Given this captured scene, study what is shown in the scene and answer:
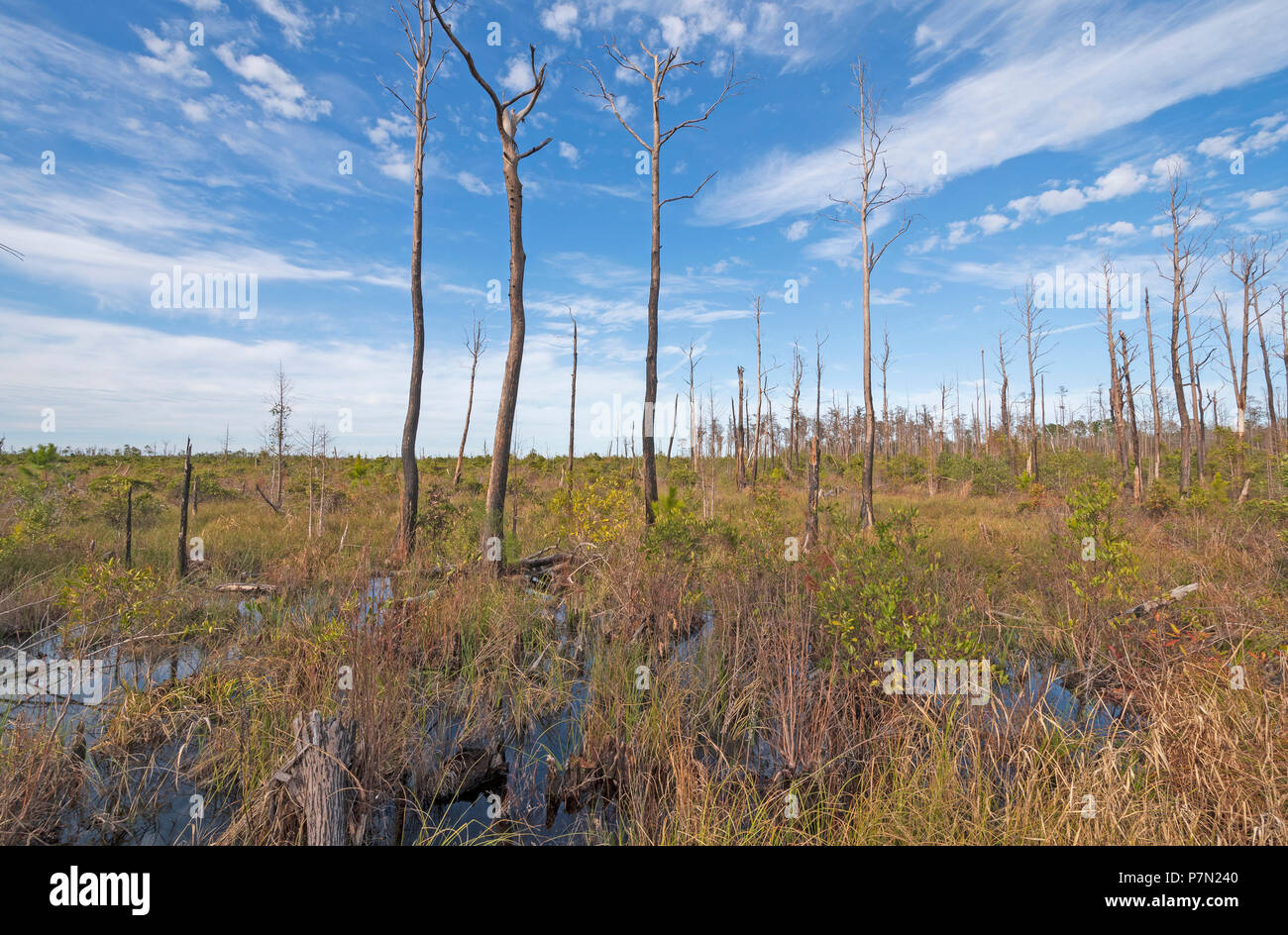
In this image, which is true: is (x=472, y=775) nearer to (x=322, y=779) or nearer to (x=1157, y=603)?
(x=322, y=779)

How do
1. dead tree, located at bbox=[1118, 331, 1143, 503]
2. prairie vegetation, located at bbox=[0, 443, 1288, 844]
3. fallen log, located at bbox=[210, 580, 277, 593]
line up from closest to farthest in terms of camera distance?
1. prairie vegetation, located at bbox=[0, 443, 1288, 844]
2. fallen log, located at bbox=[210, 580, 277, 593]
3. dead tree, located at bbox=[1118, 331, 1143, 503]

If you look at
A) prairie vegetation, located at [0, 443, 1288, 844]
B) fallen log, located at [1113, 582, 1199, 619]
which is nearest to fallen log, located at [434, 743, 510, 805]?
prairie vegetation, located at [0, 443, 1288, 844]

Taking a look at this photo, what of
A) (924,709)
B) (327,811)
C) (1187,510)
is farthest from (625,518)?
(1187,510)

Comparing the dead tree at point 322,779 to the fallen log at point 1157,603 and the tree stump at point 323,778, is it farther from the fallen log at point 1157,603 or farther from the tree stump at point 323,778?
the fallen log at point 1157,603

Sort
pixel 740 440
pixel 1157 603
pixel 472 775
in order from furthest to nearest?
1. pixel 740 440
2. pixel 1157 603
3. pixel 472 775

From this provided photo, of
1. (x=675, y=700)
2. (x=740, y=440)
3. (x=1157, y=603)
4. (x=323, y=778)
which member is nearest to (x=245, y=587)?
(x=323, y=778)

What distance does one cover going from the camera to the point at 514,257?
10391 millimetres

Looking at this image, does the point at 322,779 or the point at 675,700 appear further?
the point at 675,700

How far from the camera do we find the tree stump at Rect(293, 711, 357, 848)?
9.71 feet

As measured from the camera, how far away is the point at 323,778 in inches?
119

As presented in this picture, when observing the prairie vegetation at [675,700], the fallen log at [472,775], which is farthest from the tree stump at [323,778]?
the fallen log at [472,775]

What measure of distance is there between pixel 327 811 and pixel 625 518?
5.28 metres

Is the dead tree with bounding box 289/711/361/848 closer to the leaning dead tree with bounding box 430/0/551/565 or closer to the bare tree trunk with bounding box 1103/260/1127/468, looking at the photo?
the leaning dead tree with bounding box 430/0/551/565

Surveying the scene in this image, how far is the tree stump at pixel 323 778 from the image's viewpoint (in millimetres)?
2959
